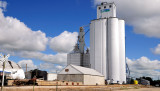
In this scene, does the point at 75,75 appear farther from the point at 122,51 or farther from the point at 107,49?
A: the point at 122,51

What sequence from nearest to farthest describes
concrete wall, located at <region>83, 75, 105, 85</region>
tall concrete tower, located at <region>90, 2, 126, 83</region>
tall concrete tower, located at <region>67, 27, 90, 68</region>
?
concrete wall, located at <region>83, 75, 105, 85</region> → tall concrete tower, located at <region>90, 2, 126, 83</region> → tall concrete tower, located at <region>67, 27, 90, 68</region>

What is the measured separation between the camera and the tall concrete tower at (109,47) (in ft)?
249

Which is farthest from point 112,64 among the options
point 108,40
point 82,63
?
point 82,63

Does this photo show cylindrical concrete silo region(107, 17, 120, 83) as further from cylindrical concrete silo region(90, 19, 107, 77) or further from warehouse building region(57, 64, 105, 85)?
warehouse building region(57, 64, 105, 85)

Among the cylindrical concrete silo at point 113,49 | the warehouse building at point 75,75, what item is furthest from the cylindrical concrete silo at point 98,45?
the warehouse building at point 75,75

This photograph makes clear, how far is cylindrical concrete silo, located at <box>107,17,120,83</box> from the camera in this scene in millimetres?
74887

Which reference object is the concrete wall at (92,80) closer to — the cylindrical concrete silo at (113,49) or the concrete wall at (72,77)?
the concrete wall at (72,77)

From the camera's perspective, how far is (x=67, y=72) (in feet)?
179

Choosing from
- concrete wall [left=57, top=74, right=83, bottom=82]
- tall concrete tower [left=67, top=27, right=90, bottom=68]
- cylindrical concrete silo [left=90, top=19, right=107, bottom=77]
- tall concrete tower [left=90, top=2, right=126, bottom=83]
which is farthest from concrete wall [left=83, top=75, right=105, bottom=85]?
tall concrete tower [left=67, top=27, right=90, bottom=68]

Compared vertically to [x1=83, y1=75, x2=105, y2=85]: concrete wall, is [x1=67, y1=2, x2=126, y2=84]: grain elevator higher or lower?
higher

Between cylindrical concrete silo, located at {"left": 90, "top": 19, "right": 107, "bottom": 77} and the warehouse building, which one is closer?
the warehouse building

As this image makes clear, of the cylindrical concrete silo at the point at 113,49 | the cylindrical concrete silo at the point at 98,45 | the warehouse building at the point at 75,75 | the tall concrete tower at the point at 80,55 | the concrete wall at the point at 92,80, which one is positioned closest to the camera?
the warehouse building at the point at 75,75

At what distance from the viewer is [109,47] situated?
256 feet

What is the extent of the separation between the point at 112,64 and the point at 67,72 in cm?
2734
